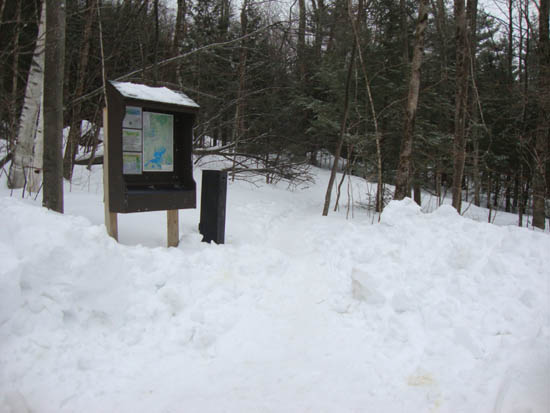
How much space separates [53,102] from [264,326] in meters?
3.80

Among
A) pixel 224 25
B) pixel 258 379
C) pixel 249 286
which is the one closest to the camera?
pixel 258 379

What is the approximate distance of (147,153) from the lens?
17.2 feet

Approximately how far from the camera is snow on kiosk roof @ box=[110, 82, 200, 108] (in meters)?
4.66

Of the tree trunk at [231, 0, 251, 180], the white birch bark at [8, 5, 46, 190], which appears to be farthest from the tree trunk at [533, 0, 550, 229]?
the white birch bark at [8, 5, 46, 190]

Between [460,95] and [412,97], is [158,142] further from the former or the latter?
[460,95]

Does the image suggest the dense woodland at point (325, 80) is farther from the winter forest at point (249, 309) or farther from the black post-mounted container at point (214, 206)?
the black post-mounted container at point (214, 206)

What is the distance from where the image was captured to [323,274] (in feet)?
16.7

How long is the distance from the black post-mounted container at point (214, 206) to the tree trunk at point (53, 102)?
2.02m

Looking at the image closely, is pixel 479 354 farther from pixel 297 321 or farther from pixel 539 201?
pixel 539 201

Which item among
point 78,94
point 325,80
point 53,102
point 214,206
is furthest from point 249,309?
point 325,80

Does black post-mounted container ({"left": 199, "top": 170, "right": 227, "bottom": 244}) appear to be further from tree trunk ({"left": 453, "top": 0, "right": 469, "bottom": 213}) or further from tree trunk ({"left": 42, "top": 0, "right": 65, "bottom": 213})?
tree trunk ({"left": 453, "top": 0, "right": 469, "bottom": 213})

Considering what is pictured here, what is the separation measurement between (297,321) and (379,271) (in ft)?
4.54

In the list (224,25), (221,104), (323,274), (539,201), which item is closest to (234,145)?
(221,104)

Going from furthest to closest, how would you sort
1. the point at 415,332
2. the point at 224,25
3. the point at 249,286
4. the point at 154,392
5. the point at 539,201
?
the point at 224,25, the point at 539,201, the point at 249,286, the point at 415,332, the point at 154,392
